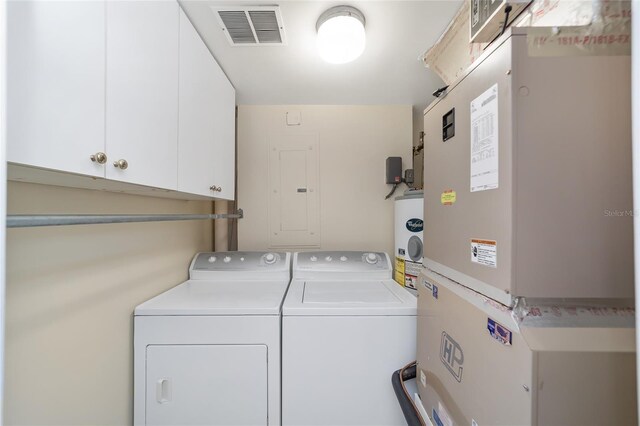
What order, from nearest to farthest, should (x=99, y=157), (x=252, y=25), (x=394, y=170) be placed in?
(x=99, y=157), (x=252, y=25), (x=394, y=170)

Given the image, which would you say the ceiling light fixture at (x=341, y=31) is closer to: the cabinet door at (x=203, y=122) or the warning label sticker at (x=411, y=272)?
the cabinet door at (x=203, y=122)

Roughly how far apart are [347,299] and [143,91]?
1.24 metres

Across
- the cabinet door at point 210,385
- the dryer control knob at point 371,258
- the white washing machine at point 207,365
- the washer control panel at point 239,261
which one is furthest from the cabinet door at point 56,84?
the dryer control knob at point 371,258

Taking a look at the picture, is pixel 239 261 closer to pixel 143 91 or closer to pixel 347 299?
pixel 347 299

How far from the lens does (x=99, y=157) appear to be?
65 centimetres

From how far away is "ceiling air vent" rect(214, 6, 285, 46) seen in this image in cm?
107

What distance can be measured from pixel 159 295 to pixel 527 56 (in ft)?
5.72

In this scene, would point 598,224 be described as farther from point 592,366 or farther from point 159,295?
point 159,295

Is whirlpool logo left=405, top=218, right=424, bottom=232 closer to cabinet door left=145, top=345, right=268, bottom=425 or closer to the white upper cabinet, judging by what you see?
cabinet door left=145, top=345, right=268, bottom=425

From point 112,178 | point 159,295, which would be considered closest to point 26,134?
point 112,178

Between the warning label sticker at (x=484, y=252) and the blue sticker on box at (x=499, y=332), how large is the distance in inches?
5.2

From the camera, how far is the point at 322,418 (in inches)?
40.1

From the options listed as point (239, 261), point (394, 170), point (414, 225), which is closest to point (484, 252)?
point (414, 225)

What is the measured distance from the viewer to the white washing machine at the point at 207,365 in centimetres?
101
